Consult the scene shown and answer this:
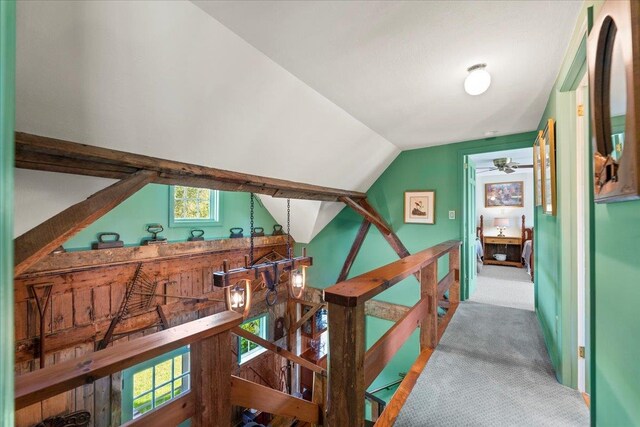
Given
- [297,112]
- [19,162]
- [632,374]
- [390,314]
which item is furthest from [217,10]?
[390,314]

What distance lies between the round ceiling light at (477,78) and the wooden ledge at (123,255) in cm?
388

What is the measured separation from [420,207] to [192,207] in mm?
3499

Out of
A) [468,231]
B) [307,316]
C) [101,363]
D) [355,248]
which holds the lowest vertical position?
[307,316]

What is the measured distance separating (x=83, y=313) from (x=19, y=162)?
7.88 ft

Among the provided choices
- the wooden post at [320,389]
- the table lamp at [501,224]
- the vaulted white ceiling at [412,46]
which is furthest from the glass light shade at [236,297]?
the table lamp at [501,224]

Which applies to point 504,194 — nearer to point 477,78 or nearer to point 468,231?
point 468,231

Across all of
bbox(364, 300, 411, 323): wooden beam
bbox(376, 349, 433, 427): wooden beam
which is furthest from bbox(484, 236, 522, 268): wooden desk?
bbox(376, 349, 433, 427): wooden beam

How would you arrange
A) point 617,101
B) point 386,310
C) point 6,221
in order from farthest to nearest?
point 386,310, point 617,101, point 6,221

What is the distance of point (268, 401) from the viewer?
1.24 meters

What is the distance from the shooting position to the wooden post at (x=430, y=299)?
2.02m

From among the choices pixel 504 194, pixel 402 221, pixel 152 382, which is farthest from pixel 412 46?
pixel 504 194

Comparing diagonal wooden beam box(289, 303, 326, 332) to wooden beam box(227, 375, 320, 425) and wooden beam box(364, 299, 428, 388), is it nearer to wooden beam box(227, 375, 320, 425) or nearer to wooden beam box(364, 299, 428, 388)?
wooden beam box(227, 375, 320, 425)

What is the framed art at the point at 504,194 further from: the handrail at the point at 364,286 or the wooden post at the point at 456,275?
the handrail at the point at 364,286

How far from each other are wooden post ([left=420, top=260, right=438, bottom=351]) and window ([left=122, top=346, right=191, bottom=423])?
290cm
